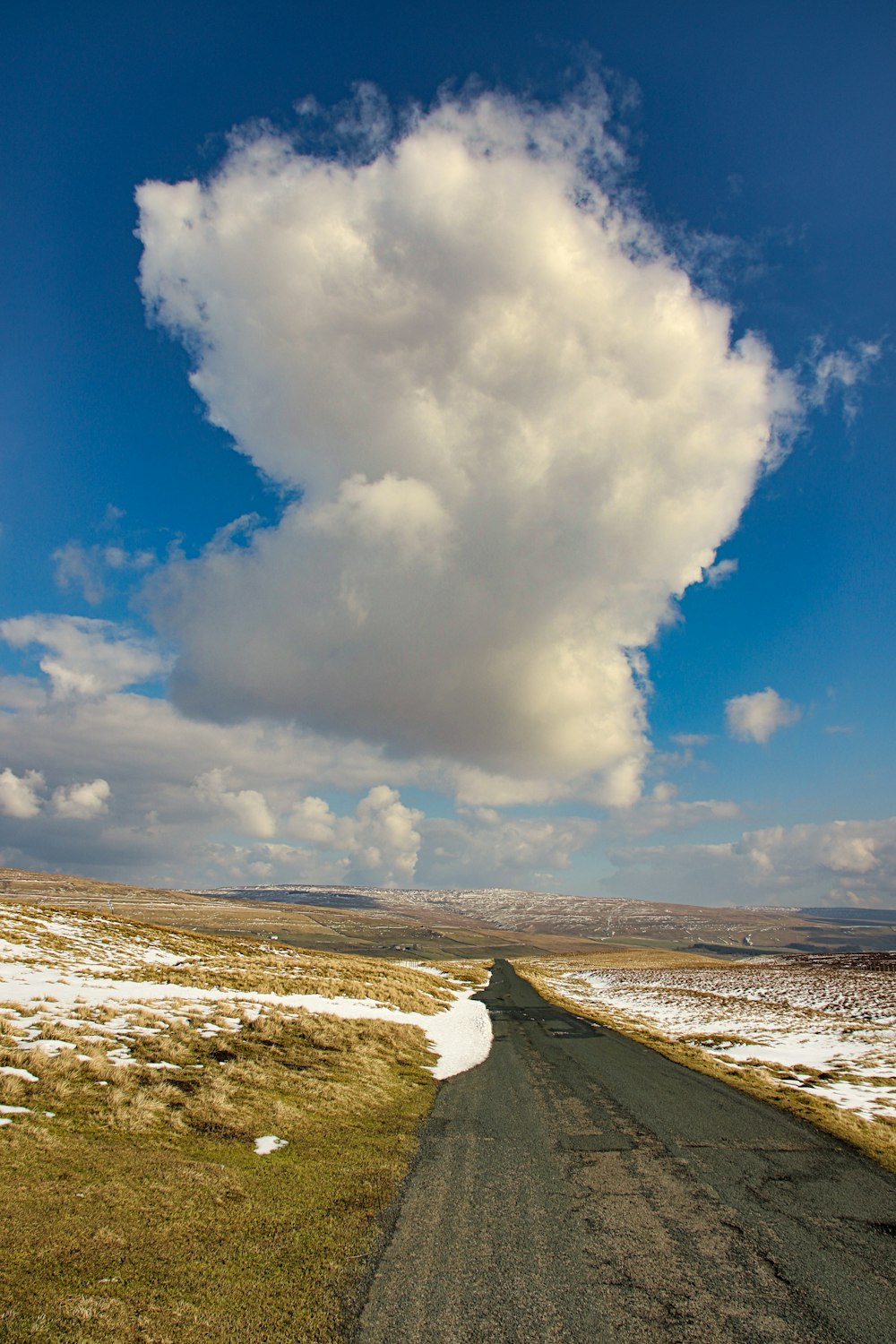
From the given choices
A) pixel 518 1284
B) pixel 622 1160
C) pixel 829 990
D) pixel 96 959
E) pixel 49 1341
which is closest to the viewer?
pixel 49 1341

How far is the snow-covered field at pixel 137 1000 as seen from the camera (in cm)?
1487

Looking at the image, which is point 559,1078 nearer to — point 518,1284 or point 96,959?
point 518,1284

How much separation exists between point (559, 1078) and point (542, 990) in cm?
4041

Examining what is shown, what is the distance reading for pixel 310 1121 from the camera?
40.8ft

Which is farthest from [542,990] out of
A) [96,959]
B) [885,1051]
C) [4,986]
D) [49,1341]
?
[49,1341]

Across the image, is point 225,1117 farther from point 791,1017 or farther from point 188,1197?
point 791,1017

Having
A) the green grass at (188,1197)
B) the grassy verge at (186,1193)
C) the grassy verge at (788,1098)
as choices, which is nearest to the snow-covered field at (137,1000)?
the grassy verge at (186,1193)

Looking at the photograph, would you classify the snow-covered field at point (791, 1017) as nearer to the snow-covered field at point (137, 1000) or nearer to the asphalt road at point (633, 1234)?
the asphalt road at point (633, 1234)

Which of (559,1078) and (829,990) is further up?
(559,1078)

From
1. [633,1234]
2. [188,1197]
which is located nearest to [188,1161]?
[188,1197]

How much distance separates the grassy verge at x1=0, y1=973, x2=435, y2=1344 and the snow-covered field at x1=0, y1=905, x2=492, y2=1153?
62 cm

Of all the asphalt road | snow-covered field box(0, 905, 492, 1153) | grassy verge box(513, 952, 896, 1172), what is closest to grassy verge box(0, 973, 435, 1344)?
snow-covered field box(0, 905, 492, 1153)

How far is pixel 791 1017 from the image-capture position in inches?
1474

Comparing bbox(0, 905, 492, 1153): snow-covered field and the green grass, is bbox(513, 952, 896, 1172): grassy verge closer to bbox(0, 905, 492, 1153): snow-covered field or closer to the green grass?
bbox(0, 905, 492, 1153): snow-covered field
